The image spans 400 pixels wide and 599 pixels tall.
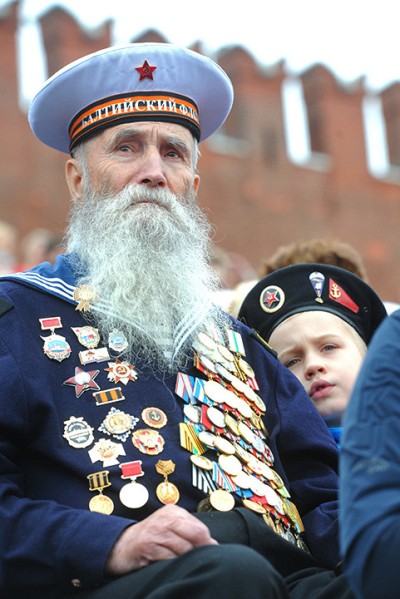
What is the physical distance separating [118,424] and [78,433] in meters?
0.12

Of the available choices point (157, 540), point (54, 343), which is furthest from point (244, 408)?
point (157, 540)

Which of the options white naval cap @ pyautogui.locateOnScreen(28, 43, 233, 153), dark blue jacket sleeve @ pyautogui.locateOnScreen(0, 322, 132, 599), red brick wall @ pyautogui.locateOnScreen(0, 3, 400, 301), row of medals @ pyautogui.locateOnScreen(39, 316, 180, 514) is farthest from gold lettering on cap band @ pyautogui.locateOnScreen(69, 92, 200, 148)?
red brick wall @ pyautogui.locateOnScreen(0, 3, 400, 301)

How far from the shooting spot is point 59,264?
4062mm

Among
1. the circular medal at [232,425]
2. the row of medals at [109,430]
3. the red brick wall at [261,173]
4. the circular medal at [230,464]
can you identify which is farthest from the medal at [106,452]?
the red brick wall at [261,173]

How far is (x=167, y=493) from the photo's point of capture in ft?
11.2

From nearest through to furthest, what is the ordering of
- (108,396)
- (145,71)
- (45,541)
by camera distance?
(45,541)
(108,396)
(145,71)

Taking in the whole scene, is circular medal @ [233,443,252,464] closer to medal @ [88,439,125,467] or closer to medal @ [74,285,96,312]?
medal @ [88,439,125,467]

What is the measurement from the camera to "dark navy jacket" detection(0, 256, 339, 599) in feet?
10.3

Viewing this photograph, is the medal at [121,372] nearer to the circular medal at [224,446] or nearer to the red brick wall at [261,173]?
the circular medal at [224,446]

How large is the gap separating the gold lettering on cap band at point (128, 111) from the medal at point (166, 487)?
1338mm

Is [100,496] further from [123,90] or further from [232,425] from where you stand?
[123,90]

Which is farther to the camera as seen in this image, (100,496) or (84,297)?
(84,297)

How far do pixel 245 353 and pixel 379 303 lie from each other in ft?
2.21

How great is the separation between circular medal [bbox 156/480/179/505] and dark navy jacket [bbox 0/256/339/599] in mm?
19
